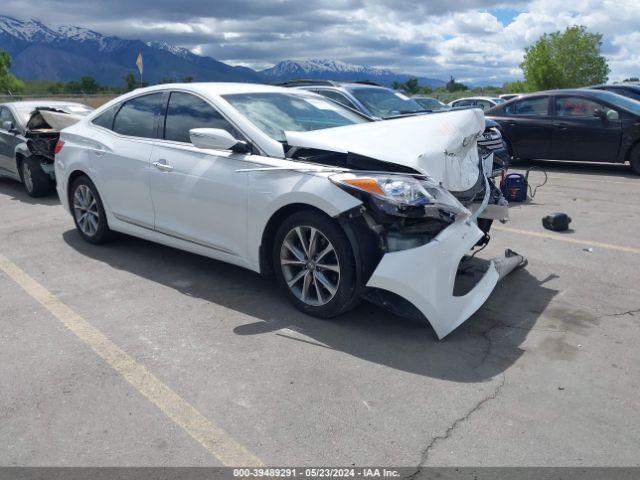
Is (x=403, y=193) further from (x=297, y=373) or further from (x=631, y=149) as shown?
(x=631, y=149)

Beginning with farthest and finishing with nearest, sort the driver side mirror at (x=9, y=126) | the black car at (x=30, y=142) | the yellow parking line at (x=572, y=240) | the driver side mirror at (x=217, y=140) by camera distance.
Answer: the driver side mirror at (x=9, y=126) < the black car at (x=30, y=142) < the yellow parking line at (x=572, y=240) < the driver side mirror at (x=217, y=140)

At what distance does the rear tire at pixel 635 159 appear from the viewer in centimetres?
Answer: 1081

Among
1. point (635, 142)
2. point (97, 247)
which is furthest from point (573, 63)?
point (97, 247)

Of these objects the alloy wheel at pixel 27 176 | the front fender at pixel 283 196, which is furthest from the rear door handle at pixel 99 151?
the alloy wheel at pixel 27 176

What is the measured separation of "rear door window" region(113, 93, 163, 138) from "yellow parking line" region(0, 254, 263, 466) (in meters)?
1.72

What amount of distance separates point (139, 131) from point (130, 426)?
3349 millimetres

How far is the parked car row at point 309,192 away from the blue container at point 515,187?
10.5ft

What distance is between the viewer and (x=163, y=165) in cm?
519

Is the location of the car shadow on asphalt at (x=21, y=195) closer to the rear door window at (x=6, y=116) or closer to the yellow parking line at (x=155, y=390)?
the rear door window at (x=6, y=116)

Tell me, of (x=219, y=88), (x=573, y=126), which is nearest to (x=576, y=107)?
(x=573, y=126)

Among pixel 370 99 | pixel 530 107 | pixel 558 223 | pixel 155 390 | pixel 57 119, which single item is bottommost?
pixel 155 390

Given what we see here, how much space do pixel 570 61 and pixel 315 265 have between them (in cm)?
5515

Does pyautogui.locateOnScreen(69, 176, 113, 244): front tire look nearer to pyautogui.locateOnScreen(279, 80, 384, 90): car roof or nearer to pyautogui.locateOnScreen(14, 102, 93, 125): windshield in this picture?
pyautogui.locateOnScreen(14, 102, 93, 125): windshield

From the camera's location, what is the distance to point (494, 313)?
14.7 ft
